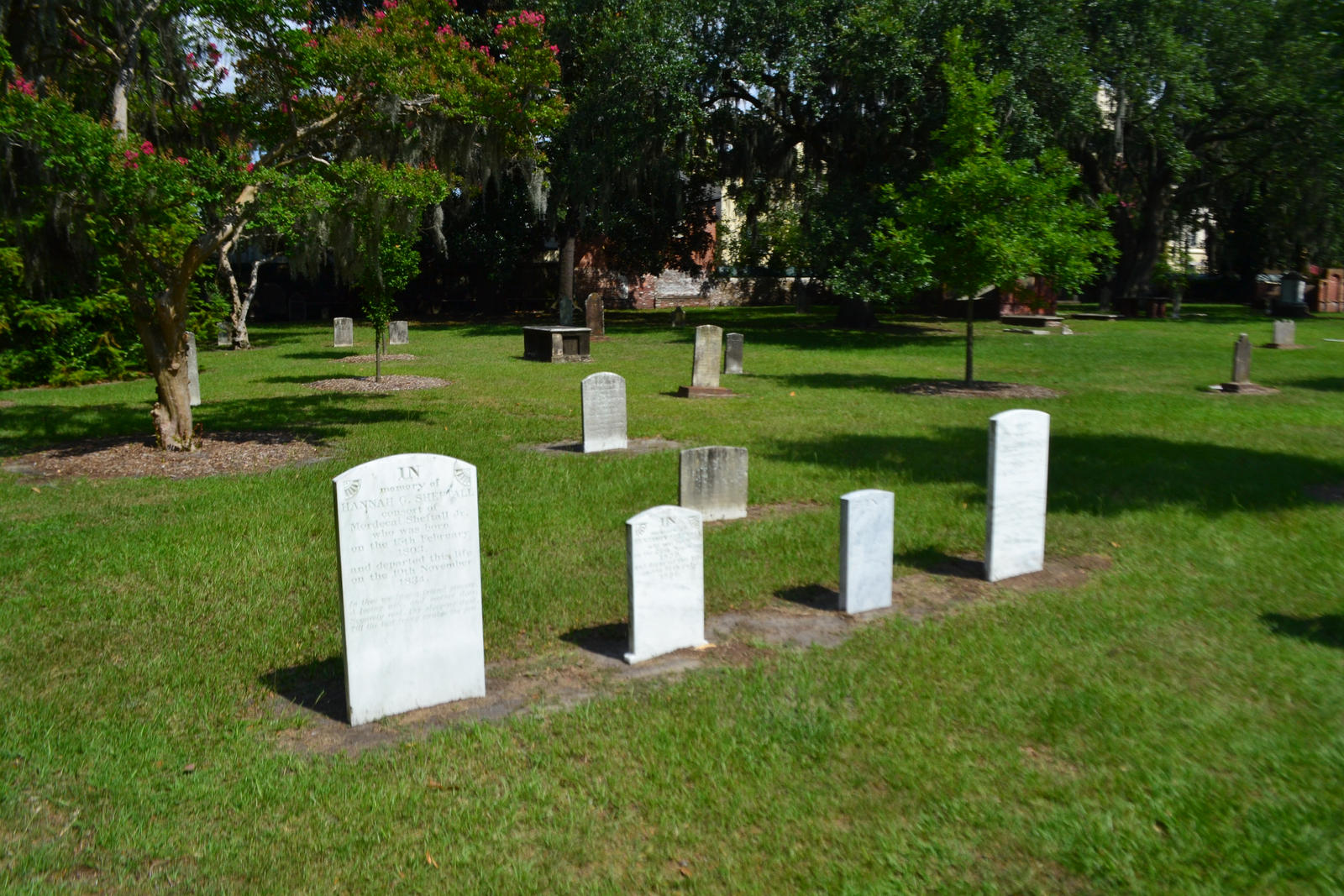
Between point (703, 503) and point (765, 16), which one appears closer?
point (703, 503)

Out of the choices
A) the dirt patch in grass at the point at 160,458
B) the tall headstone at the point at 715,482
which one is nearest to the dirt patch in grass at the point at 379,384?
the dirt patch in grass at the point at 160,458

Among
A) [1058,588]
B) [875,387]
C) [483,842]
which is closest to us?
[483,842]

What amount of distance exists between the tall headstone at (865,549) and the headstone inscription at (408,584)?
2449 millimetres

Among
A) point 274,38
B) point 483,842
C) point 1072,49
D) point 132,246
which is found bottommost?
point 483,842

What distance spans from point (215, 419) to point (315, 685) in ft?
33.8

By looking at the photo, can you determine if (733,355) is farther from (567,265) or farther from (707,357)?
(567,265)

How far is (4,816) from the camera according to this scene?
4.34 meters

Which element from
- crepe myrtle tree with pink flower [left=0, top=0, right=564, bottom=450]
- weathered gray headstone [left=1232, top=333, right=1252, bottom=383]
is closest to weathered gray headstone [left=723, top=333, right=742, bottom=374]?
crepe myrtle tree with pink flower [left=0, top=0, right=564, bottom=450]

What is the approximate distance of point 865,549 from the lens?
6891 millimetres

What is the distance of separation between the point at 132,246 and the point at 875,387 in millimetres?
11827

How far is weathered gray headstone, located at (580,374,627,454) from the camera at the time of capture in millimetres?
12219

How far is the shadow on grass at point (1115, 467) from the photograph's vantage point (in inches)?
397

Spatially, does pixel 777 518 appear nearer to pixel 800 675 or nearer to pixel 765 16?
pixel 800 675

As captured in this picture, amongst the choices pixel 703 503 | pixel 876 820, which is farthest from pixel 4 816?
pixel 703 503
